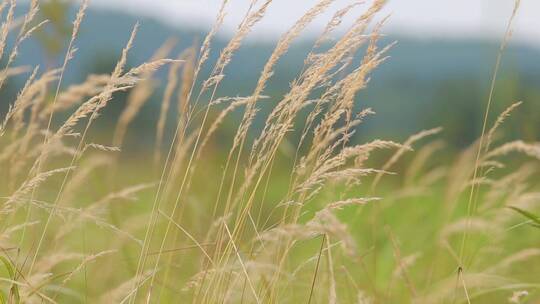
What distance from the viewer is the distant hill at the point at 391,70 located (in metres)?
43.1

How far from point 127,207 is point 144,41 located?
139058mm

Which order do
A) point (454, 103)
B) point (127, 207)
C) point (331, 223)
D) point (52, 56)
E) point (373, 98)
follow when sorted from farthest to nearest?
point (373, 98) < point (454, 103) < point (127, 207) < point (52, 56) < point (331, 223)

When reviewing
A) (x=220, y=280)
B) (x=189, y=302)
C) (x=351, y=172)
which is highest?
(x=351, y=172)

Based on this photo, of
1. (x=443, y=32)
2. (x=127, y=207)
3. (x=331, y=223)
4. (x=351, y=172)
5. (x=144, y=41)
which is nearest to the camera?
(x=331, y=223)

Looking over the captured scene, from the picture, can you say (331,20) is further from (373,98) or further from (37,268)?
(373,98)

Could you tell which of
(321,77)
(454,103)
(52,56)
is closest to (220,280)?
(321,77)

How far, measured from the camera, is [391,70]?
14138 cm

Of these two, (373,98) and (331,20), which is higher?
(331,20)

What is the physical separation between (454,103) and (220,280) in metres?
40.1

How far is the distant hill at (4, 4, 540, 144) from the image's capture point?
4309 cm

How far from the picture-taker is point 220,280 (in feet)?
7.34

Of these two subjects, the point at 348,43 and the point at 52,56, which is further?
the point at 52,56

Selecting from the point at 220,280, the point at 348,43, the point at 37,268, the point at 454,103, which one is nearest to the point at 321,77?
the point at 348,43

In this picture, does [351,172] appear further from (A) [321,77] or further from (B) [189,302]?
(B) [189,302]
